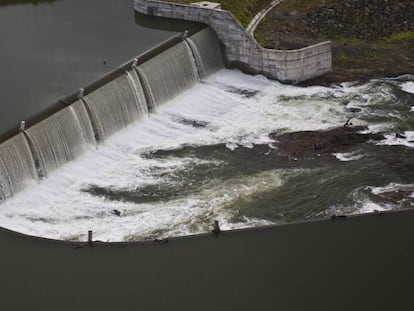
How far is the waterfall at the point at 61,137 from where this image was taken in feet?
67.4

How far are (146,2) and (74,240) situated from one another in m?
14.4

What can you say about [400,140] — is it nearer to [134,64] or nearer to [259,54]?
[259,54]

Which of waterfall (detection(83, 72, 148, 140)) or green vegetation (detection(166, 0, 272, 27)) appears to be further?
green vegetation (detection(166, 0, 272, 27))

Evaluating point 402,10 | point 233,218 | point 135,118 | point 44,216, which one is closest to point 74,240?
point 44,216

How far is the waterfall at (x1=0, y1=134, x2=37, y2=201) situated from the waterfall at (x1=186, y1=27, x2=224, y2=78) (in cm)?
907

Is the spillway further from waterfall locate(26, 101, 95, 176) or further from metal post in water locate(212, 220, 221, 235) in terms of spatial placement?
metal post in water locate(212, 220, 221, 235)

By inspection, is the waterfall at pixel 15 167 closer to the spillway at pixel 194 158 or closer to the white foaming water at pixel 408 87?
the spillway at pixel 194 158

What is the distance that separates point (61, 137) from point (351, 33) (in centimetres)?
1486

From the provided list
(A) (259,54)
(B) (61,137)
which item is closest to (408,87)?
(A) (259,54)

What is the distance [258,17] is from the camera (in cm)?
3027

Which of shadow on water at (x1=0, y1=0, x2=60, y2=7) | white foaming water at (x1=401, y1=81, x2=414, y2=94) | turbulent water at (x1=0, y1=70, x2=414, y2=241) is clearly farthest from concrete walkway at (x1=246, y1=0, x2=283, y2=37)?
shadow on water at (x1=0, y1=0, x2=60, y2=7)

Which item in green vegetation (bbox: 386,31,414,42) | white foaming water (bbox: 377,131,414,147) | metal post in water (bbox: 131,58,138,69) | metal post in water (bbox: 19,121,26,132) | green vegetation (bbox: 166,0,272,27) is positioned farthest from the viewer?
green vegetation (bbox: 386,31,414,42)

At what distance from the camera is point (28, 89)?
23.5m

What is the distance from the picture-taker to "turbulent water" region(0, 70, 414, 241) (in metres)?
19.4
